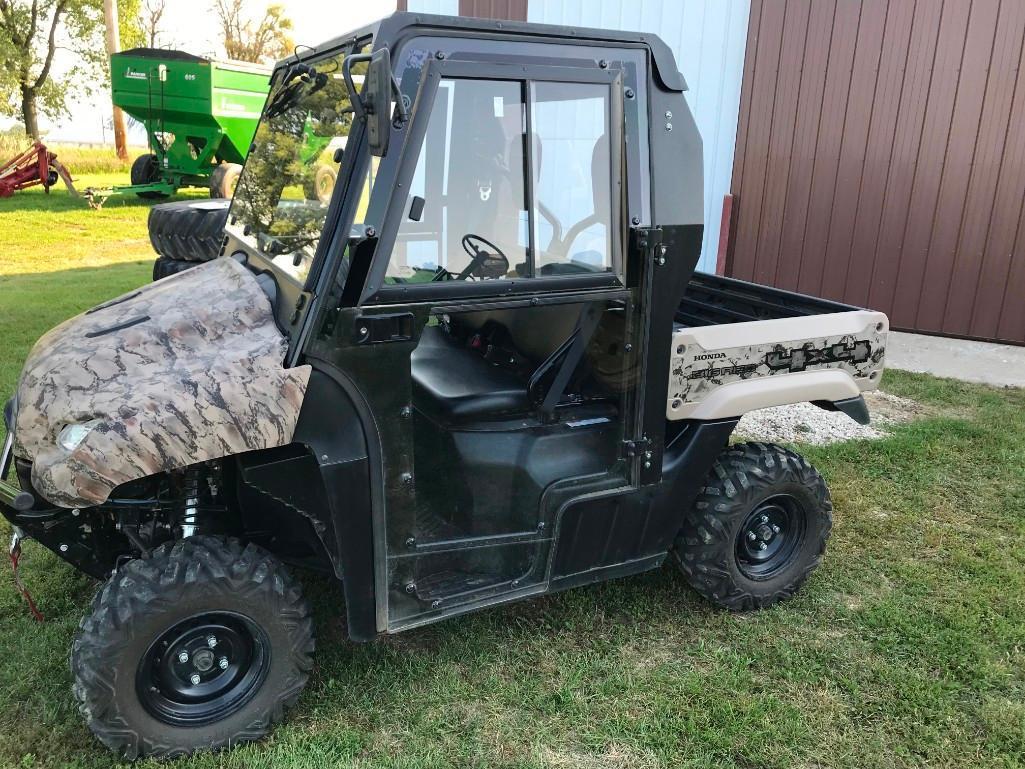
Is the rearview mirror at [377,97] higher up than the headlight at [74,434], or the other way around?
the rearview mirror at [377,97]

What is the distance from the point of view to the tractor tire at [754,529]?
322 centimetres

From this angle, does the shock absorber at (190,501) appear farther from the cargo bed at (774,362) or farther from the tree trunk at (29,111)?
the tree trunk at (29,111)

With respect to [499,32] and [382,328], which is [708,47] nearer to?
[499,32]

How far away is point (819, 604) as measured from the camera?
136 inches

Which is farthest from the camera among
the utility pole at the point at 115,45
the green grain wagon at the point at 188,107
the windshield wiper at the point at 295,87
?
the utility pole at the point at 115,45

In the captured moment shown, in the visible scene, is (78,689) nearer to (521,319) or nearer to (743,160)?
(521,319)

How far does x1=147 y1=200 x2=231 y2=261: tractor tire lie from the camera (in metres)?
4.81

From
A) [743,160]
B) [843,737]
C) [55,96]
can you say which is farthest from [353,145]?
[55,96]

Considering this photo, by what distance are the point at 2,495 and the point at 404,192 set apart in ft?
4.86

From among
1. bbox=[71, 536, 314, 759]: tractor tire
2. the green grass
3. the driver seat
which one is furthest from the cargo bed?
the green grass

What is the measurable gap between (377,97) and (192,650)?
67.6 inches

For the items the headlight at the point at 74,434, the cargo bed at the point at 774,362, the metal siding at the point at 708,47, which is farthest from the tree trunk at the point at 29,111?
the cargo bed at the point at 774,362

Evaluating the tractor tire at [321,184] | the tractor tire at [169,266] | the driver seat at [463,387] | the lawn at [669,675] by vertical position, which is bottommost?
the lawn at [669,675]

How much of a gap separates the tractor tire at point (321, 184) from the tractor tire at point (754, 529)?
180 cm
